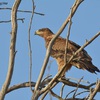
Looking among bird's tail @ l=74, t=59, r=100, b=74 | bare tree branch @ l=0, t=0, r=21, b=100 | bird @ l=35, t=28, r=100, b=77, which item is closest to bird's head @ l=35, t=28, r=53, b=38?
bird @ l=35, t=28, r=100, b=77

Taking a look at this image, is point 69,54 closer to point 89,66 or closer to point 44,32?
point 89,66

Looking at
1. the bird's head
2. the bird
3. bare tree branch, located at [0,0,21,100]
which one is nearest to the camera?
bare tree branch, located at [0,0,21,100]

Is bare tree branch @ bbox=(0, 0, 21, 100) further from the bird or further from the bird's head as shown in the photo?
the bird's head

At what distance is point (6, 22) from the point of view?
497 cm

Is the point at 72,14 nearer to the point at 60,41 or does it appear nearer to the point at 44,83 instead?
the point at 44,83

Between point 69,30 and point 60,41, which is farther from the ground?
point 60,41

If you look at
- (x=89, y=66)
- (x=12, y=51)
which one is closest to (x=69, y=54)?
(x=89, y=66)

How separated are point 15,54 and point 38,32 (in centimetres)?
606

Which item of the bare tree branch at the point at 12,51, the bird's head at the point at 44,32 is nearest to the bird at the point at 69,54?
the bird's head at the point at 44,32

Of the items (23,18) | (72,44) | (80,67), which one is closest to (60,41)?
(72,44)

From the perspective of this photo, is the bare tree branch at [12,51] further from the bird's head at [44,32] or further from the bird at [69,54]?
the bird's head at [44,32]

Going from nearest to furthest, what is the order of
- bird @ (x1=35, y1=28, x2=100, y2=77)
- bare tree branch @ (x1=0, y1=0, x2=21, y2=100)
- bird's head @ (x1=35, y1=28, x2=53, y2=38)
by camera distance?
bare tree branch @ (x1=0, y1=0, x2=21, y2=100)
bird @ (x1=35, y1=28, x2=100, y2=77)
bird's head @ (x1=35, y1=28, x2=53, y2=38)

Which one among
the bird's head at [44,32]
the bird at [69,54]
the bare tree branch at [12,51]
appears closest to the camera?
the bare tree branch at [12,51]

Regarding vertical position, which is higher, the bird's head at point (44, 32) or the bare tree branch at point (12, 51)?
the bird's head at point (44, 32)
